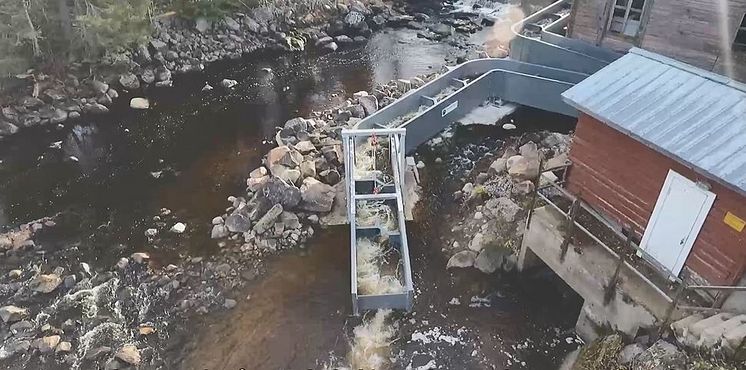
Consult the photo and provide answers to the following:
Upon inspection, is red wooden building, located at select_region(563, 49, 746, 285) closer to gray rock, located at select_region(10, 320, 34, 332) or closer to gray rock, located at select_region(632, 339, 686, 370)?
gray rock, located at select_region(632, 339, 686, 370)

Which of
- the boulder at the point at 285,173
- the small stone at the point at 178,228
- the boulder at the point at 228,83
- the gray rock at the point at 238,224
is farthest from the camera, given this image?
the boulder at the point at 228,83

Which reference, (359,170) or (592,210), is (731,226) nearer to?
(592,210)

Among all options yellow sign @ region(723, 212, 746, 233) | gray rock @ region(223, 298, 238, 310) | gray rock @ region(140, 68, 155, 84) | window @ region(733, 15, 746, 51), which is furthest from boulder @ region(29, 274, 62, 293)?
window @ region(733, 15, 746, 51)

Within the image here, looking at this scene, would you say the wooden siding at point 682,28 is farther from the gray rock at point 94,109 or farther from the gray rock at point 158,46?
the gray rock at point 94,109

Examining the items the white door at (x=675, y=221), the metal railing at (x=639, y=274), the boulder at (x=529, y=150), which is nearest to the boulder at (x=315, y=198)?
the metal railing at (x=639, y=274)

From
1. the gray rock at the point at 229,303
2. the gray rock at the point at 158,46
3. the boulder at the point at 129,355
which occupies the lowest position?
the gray rock at the point at 229,303

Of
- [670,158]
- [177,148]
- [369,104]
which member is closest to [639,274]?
[670,158]

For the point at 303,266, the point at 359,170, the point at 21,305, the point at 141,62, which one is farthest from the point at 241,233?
the point at 141,62
